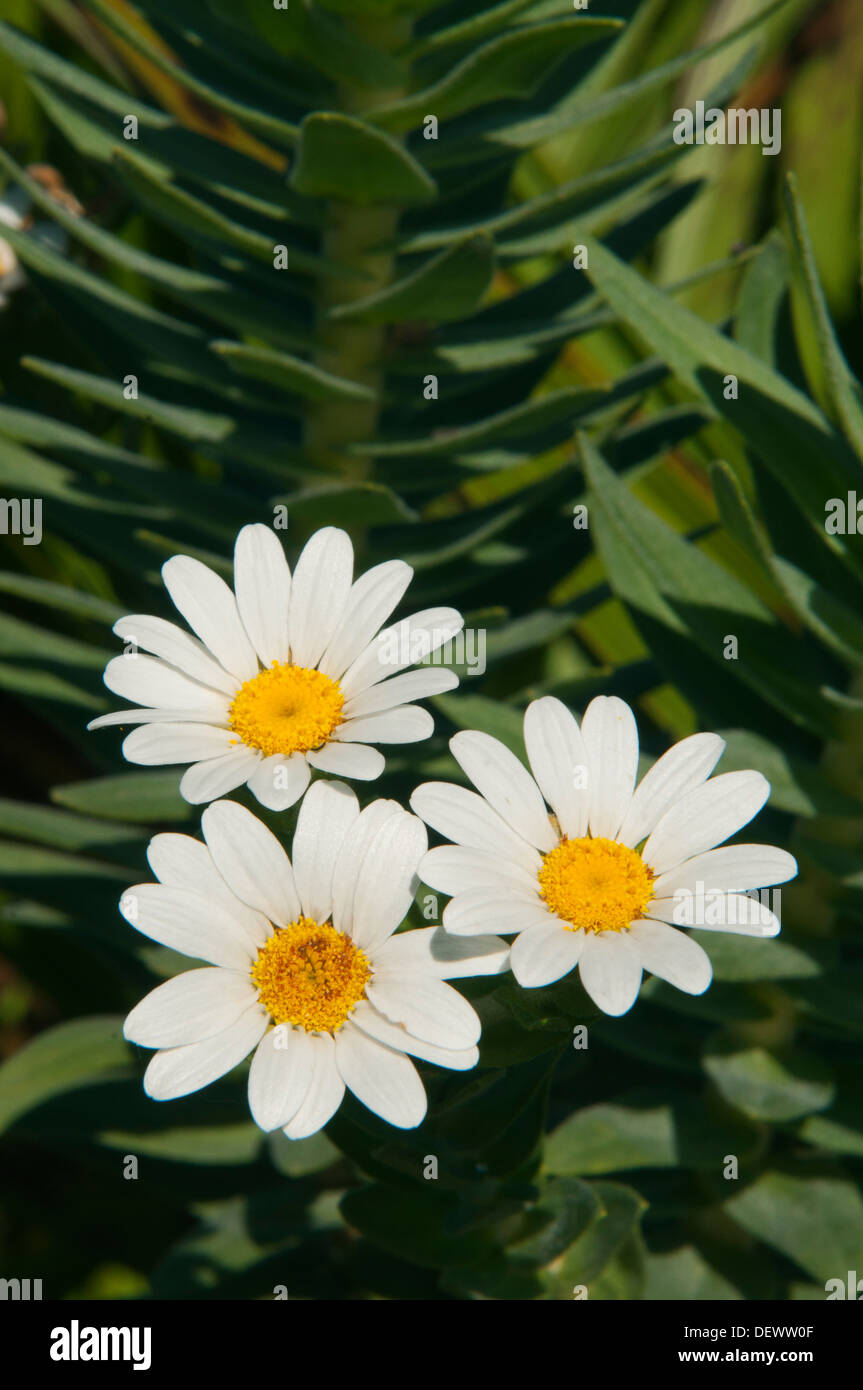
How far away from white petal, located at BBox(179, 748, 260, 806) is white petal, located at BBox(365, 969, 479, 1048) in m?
0.17

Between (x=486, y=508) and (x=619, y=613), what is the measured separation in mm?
454

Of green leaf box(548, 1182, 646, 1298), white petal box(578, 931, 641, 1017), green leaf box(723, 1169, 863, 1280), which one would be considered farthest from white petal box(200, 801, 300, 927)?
green leaf box(723, 1169, 863, 1280)

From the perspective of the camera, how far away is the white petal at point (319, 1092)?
76cm

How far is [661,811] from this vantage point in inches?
36.0

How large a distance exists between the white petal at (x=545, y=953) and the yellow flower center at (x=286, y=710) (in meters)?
0.22

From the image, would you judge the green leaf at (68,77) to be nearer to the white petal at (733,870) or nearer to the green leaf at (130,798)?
the green leaf at (130,798)

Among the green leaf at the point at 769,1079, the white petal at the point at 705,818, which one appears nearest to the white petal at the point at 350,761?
the white petal at the point at 705,818

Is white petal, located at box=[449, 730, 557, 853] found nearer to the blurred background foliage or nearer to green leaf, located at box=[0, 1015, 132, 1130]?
the blurred background foliage

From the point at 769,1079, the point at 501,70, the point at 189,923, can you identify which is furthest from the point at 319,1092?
the point at 501,70

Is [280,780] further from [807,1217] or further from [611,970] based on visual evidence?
[807,1217]

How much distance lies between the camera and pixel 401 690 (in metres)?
0.87

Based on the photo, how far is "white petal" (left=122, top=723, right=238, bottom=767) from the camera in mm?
865

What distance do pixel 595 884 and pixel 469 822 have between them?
0.10m
